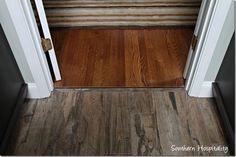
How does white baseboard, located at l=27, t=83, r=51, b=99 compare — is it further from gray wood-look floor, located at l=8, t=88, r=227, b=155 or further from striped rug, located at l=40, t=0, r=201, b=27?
striped rug, located at l=40, t=0, r=201, b=27

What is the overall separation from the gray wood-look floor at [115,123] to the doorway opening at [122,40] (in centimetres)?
12

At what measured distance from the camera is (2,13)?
44.6 inches

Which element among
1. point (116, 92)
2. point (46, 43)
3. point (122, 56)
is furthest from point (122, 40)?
point (46, 43)

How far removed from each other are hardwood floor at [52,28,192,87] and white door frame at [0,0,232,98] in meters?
0.14

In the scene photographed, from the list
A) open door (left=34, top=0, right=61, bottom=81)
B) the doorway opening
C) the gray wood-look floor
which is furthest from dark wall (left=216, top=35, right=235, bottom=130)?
open door (left=34, top=0, right=61, bottom=81)

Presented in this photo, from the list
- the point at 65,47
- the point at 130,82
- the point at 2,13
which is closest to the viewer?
the point at 2,13

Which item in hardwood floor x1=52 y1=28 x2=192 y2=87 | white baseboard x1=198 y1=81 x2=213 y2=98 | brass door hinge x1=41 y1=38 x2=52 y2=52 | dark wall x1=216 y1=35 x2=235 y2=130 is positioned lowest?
hardwood floor x1=52 y1=28 x2=192 y2=87

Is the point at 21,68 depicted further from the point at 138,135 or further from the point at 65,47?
Answer: the point at 138,135

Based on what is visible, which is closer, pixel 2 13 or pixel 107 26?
pixel 2 13

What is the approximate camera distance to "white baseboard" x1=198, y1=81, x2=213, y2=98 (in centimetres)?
145

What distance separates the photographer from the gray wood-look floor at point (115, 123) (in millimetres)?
1271

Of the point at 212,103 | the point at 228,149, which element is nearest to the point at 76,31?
the point at 212,103

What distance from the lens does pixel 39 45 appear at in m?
1.32

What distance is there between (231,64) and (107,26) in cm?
117
